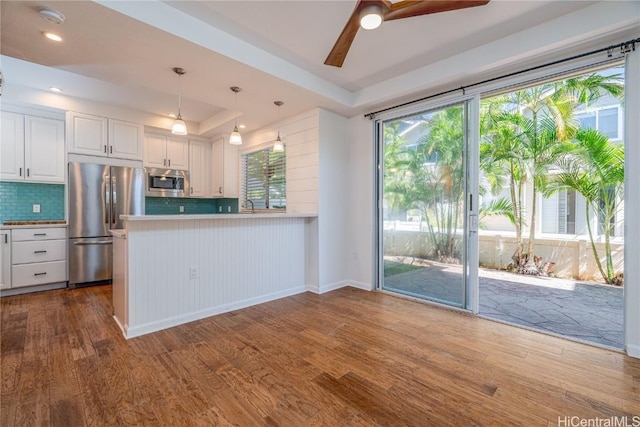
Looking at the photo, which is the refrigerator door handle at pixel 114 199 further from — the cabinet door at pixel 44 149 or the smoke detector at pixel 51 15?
the smoke detector at pixel 51 15

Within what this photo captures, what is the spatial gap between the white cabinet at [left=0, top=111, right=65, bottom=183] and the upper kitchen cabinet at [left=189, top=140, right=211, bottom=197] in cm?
188

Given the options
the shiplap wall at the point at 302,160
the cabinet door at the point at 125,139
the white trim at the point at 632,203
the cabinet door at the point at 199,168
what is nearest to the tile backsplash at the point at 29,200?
the cabinet door at the point at 125,139

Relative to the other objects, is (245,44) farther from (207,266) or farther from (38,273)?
(38,273)

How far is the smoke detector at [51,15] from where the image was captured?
200cm

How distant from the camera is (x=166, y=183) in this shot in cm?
515

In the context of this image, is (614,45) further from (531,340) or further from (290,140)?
(290,140)

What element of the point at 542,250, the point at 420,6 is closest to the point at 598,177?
the point at 542,250

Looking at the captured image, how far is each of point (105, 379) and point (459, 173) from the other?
3701 mm

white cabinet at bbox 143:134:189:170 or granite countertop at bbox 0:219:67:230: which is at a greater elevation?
white cabinet at bbox 143:134:189:170

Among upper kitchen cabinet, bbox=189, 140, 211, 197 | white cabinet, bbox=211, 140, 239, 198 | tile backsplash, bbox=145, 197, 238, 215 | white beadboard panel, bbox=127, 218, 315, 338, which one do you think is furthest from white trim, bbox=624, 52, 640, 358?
upper kitchen cabinet, bbox=189, 140, 211, 197

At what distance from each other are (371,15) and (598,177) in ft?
15.7

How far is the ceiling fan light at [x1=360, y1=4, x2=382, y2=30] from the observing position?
171cm

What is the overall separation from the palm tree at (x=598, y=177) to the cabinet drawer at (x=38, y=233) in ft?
25.4

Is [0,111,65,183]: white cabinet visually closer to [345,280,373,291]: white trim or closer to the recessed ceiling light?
the recessed ceiling light
